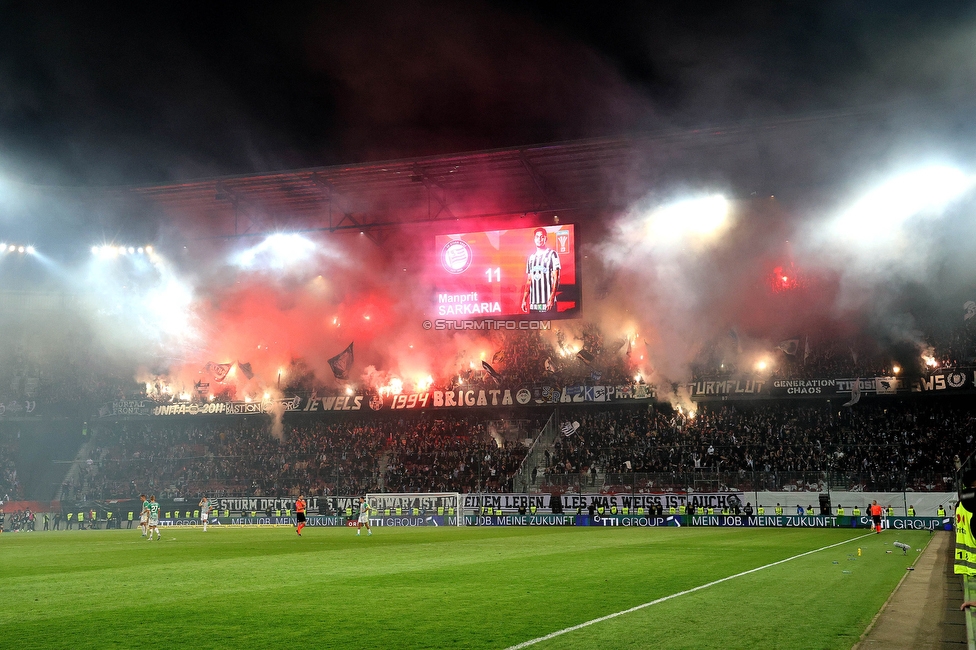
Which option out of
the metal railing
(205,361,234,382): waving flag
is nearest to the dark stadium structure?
the metal railing

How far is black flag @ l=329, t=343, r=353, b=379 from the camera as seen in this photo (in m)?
51.7

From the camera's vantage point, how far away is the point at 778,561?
17000mm

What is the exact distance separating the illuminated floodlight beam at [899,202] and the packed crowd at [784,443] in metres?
9.35

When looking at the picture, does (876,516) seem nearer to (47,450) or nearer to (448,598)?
(448,598)

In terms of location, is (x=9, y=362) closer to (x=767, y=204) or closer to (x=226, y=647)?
(x=767, y=204)

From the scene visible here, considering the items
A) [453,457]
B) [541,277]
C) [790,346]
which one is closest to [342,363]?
[453,457]

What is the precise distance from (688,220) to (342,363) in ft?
78.6

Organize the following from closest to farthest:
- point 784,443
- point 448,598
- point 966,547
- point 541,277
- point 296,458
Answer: point 966,547 < point 448,598 < point 541,277 < point 784,443 < point 296,458

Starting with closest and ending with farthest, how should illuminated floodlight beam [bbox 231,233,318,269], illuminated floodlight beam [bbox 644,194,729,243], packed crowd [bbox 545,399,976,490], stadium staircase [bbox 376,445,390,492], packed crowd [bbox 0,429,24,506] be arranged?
packed crowd [bbox 545,399,976,490], illuminated floodlight beam [bbox 644,194,729,243], stadium staircase [bbox 376,445,390,492], illuminated floodlight beam [bbox 231,233,318,269], packed crowd [bbox 0,429,24,506]

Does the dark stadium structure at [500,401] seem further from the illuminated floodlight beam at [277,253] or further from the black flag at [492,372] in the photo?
the illuminated floodlight beam at [277,253]

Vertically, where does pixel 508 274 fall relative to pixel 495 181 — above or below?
below

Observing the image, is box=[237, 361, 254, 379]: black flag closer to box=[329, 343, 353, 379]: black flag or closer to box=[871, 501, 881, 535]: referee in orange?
box=[329, 343, 353, 379]: black flag

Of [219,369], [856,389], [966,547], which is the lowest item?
[966,547]

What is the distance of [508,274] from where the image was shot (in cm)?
3844
